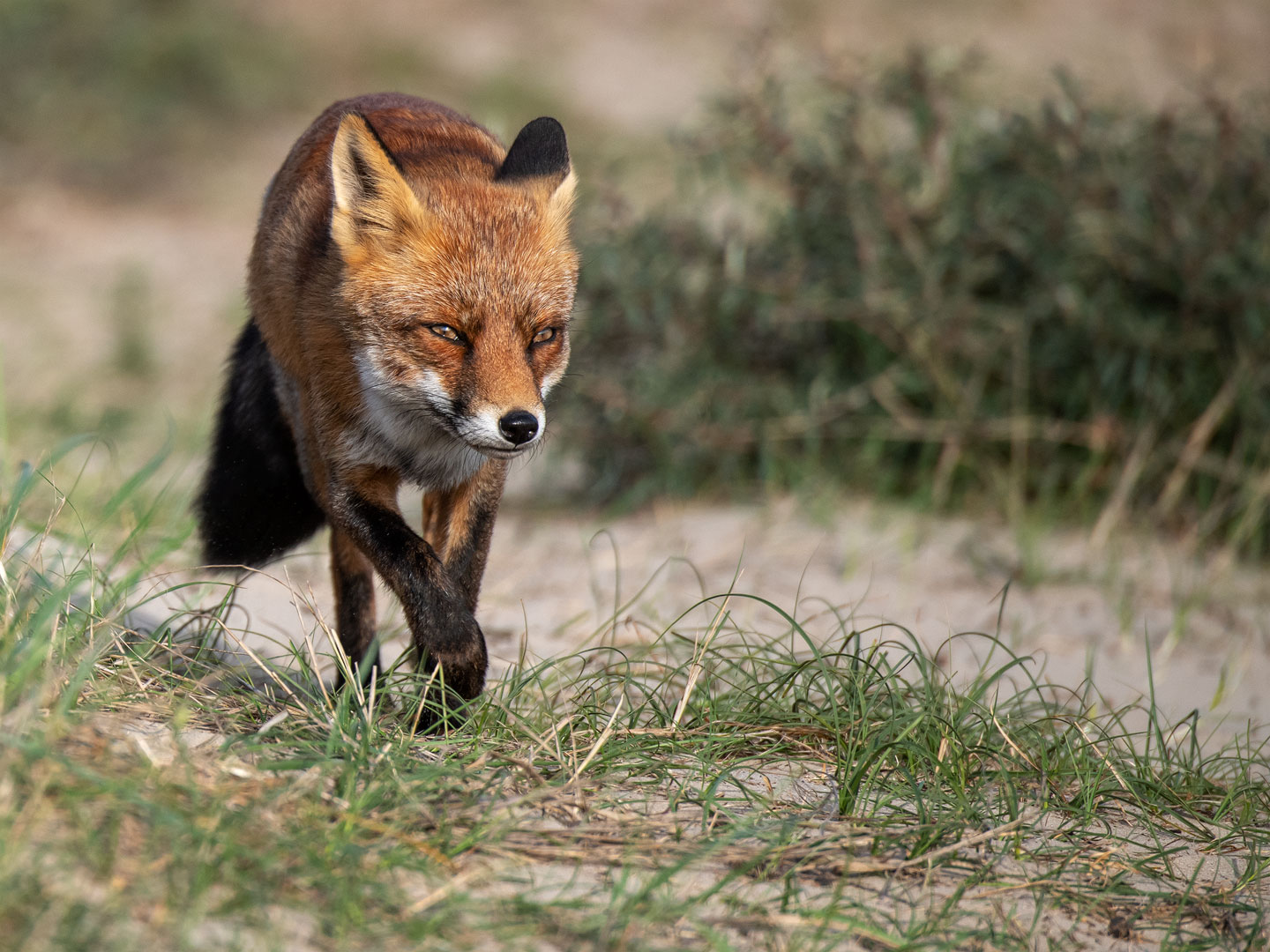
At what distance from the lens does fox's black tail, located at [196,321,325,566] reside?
371 centimetres

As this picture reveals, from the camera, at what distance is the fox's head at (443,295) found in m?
2.90

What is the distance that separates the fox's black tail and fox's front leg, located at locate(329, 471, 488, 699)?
2.31 feet

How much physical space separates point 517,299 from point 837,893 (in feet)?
5.09

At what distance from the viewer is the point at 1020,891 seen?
2504mm

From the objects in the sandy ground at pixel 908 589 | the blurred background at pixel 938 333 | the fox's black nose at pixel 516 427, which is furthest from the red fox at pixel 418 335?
the blurred background at pixel 938 333

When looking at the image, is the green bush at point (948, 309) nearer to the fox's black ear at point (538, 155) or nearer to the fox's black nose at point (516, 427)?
the fox's black ear at point (538, 155)

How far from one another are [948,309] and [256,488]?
353cm

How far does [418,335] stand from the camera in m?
2.95

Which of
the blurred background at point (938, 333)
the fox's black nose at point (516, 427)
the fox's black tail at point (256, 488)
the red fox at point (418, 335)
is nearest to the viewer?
the fox's black nose at point (516, 427)

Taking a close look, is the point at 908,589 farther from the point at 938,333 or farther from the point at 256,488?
the point at 256,488

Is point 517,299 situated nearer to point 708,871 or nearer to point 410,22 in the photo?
point 708,871

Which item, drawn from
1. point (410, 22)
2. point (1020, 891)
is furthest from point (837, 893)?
point (410, 22)

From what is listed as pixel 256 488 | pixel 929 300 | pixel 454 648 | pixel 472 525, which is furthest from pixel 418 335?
pixel 929 300

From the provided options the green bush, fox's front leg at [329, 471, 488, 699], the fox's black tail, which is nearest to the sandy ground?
the green bush
